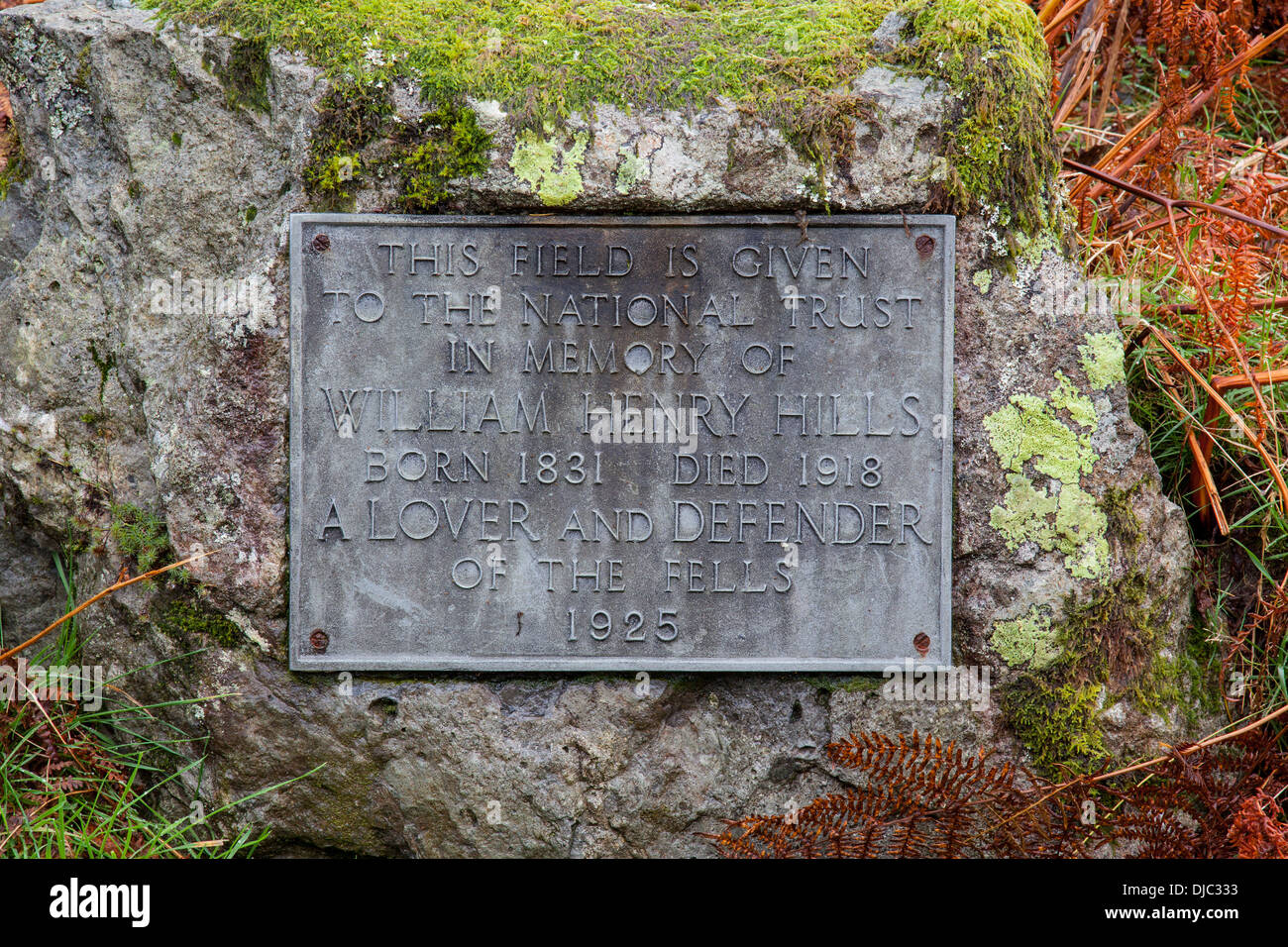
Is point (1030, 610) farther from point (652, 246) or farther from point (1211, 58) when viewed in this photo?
point (1211, 58)

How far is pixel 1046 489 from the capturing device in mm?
2541

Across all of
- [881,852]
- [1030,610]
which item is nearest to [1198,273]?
[1030,610]

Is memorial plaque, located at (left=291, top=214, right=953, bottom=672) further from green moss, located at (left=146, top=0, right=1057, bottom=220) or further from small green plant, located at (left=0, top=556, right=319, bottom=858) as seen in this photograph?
small green plant, located at (left=0, top=556, right=319, bottom=858)

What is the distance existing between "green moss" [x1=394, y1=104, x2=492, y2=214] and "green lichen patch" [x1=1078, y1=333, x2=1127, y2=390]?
166 centimetres

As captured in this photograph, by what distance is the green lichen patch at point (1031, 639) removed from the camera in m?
2.53

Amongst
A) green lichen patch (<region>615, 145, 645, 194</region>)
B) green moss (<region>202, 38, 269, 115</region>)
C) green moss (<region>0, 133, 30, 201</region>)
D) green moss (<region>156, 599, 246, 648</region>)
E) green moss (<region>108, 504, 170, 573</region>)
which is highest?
green moss (<region>202, 38, 269, 115</region>)

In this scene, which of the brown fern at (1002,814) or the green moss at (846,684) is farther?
the green moss at (846,684)

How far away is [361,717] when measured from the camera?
8.20 feet

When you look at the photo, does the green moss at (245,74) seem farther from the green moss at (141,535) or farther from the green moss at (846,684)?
the green moss at (846,684)

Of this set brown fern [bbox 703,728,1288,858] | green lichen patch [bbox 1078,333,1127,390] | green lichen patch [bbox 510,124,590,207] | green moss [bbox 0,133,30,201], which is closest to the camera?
brown fern [bbox 703,728,1288,858]

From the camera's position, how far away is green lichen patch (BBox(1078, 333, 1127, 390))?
255cm

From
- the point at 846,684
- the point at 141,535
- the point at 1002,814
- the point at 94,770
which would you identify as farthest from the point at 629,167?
the point at 94,770

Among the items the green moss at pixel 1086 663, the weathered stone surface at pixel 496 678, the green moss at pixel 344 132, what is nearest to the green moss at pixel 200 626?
the weathered stone surface at pixel 496 678

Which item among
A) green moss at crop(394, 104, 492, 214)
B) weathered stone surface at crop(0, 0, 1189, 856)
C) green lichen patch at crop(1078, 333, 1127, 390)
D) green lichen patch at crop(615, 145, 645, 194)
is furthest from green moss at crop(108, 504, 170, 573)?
green lichen patch at crop(1078, 333, 1127, 390)
